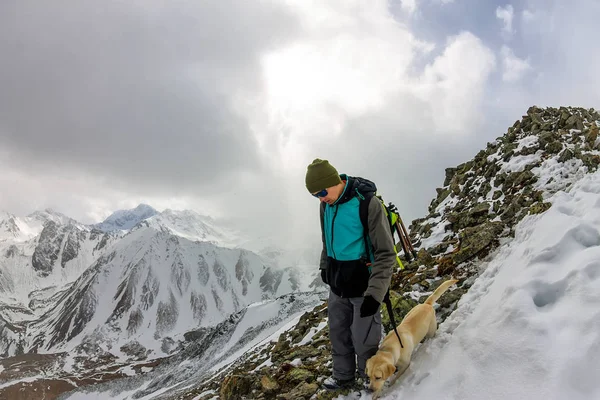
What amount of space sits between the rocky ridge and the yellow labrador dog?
1341 mm

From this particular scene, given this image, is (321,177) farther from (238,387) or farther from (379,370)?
(238,387)

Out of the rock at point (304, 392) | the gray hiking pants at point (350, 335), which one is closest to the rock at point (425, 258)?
the rock at point (304, 392)

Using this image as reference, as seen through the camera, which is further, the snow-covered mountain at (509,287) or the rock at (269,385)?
the rock at (269,385)

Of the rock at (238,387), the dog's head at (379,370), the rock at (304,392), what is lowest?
the rock at (238,387)

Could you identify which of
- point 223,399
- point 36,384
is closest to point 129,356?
point 36,384

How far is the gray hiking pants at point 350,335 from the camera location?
201 inches

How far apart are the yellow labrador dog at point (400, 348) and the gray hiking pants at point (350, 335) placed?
243 millimetres

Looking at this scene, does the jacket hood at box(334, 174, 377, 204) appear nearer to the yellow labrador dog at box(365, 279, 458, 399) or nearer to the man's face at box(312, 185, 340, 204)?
the man's face at box(312, 185, 340, 204)

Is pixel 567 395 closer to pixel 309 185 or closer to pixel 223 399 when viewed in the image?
pixel 309 185

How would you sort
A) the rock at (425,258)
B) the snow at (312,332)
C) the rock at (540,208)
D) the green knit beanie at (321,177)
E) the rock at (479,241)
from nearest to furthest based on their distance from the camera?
the green knit beanie at (321,177) < the rock at (540,208) < the rock at (479,241) < the rock at (425,258) < the snow at (312,332)

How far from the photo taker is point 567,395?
308 centimetres

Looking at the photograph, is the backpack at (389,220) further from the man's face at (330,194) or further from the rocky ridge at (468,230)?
the rocky ridge at (468,230)

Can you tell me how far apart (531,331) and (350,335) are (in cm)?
256

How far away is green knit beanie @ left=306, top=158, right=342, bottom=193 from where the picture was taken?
502cm
